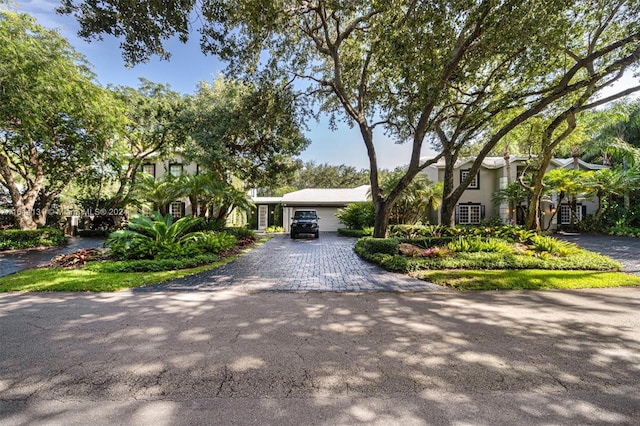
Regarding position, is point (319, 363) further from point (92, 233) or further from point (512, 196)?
point (92, 233)

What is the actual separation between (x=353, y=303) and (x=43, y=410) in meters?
3.95

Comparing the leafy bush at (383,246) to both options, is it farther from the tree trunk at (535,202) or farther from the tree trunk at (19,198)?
the tree trunk at (19,198)

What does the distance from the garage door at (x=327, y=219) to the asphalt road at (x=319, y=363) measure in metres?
20.4

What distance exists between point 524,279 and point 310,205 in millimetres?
19317

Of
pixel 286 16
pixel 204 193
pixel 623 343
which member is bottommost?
pixel 623 343

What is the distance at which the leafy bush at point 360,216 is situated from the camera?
790 inches

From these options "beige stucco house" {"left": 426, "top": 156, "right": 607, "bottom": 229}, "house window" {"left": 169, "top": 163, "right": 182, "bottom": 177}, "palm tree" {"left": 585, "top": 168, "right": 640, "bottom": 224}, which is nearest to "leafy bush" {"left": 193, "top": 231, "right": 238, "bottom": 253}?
"house window" {"left": 169, "top": 163, "right": 182, "bottom": 177}

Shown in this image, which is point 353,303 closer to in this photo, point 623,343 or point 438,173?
point 623,343

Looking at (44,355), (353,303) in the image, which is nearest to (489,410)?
(353,303)

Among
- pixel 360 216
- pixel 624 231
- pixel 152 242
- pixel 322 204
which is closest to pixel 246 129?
pixel 152 242

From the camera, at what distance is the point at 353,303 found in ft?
16.6

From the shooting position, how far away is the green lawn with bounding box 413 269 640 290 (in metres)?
6.11

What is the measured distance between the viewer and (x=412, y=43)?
742 cm

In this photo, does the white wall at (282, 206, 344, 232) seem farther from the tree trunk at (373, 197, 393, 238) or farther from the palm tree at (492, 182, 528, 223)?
the tree trunk at (373, 197, 393, 238)
